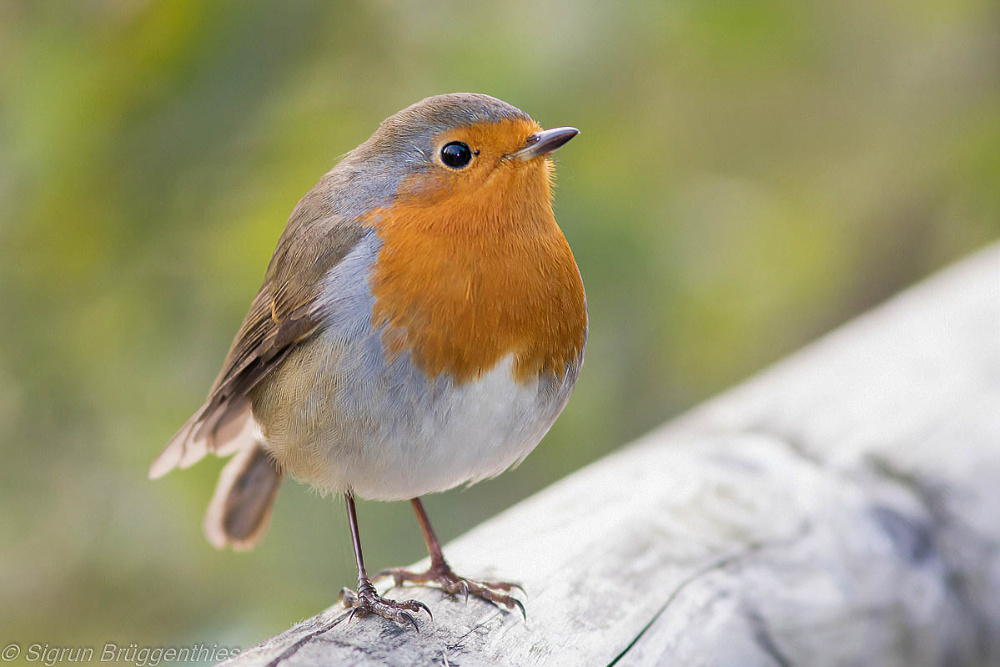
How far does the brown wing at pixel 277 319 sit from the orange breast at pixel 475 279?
0.15m

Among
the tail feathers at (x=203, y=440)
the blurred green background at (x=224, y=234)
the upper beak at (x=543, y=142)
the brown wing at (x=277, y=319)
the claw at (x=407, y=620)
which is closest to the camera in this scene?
the claw at (x=407, y=620)

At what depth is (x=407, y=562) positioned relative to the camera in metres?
3.13

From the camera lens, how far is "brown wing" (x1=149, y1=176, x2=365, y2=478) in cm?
231

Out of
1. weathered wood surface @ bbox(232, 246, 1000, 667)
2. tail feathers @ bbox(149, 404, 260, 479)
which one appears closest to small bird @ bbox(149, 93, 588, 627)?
weathered wood surface @ bbox(232, 246, 1000, 667)

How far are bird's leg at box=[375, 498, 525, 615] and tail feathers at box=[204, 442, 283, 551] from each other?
0.51 meters

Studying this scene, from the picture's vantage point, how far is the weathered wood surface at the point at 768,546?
211cm

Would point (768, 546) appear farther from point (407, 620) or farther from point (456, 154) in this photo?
point (456, 154)

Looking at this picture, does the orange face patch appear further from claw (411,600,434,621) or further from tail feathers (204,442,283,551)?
tail feathers (204,442,283,551)

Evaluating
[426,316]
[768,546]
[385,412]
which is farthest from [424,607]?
[768,546]

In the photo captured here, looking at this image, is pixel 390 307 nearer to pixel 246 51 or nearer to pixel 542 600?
pixel 542 600

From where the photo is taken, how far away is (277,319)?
2.41 metres

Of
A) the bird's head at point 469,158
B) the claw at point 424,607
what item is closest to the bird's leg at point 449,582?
the claw at point 424,607

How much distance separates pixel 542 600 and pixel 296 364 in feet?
2.41

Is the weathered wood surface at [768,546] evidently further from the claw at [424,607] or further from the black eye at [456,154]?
the black eye at [456,154]
